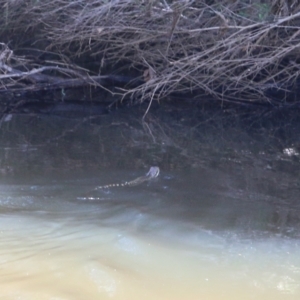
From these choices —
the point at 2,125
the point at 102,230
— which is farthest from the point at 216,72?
the point at 102,230

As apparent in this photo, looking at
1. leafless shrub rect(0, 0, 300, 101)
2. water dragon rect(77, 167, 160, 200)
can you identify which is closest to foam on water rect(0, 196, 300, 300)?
water dragon rect(77, 167, 160, 200)

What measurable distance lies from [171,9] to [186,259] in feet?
19.3

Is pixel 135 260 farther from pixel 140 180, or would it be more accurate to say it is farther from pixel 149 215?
pixel 140 180

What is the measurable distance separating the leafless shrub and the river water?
1.32 m

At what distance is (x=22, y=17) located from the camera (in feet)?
39.0

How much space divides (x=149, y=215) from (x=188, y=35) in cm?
555

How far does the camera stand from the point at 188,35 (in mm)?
10070

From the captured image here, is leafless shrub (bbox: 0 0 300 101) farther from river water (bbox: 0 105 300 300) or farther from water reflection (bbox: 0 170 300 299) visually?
water reflection (bbox: 0 170 300 299)

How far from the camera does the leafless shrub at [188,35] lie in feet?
29.9

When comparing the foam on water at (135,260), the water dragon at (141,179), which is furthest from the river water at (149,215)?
the water dragon at (141,179)

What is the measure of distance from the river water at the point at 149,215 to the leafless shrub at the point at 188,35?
1316 mm

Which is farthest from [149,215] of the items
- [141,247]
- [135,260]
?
[135,260]

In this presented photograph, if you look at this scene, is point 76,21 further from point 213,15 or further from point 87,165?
point 87,165

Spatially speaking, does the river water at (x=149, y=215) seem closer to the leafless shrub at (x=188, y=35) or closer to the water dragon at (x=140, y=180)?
the water dragon at (x=140, y=180)
